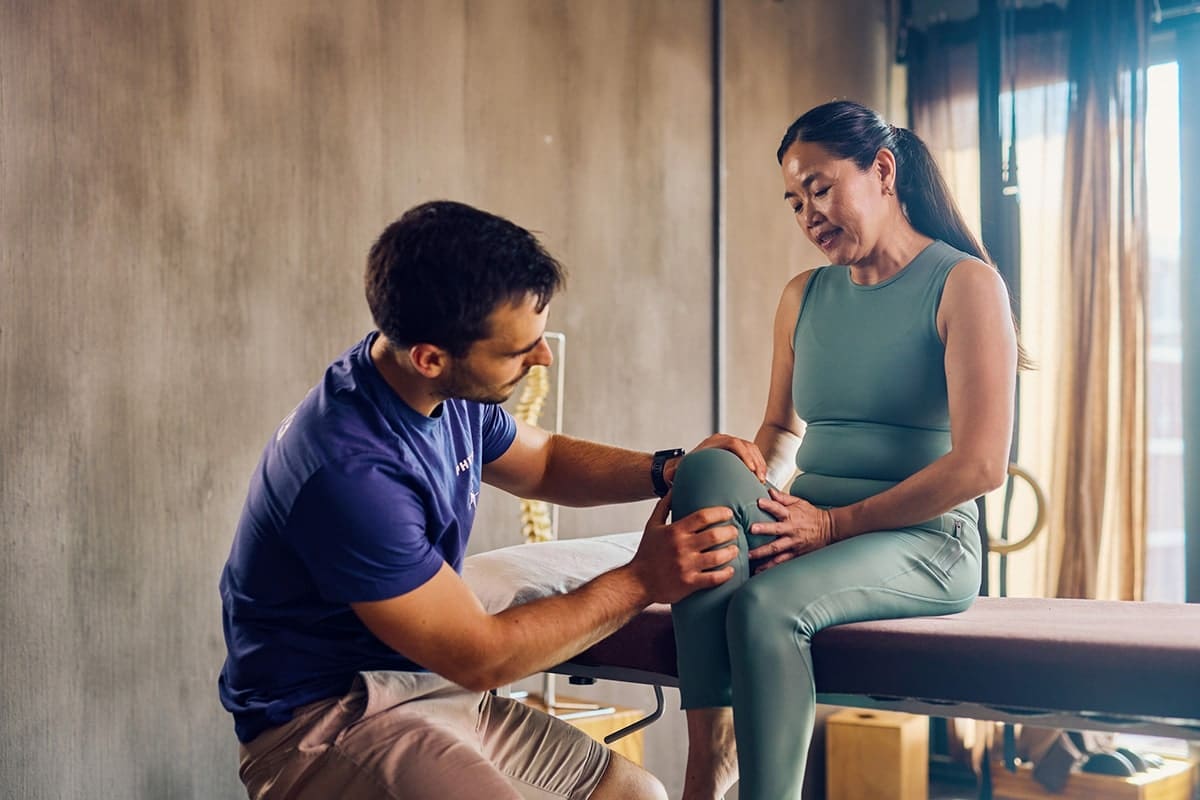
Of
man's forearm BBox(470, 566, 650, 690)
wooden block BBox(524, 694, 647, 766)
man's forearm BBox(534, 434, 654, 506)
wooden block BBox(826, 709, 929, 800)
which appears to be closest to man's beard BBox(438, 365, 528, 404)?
man's forearm BBox(470, 566, 650, 690)

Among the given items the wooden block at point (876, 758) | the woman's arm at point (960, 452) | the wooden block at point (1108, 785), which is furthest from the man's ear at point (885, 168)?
the wooden block at point (1108, 785)

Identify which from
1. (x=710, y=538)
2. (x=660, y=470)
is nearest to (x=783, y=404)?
(x=660, y=470)

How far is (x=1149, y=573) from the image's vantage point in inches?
141

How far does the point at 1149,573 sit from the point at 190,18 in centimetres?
308

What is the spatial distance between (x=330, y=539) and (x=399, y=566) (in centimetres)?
9

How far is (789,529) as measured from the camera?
1.67 metres

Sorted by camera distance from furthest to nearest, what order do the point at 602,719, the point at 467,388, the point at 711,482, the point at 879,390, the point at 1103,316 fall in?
the point at 1103,316
the point at 602,719
the point at 879,390
the point at 711,482
the point at 467,388

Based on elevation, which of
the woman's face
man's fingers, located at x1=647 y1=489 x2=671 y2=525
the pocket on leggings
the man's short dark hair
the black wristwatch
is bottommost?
the pocket on leggings

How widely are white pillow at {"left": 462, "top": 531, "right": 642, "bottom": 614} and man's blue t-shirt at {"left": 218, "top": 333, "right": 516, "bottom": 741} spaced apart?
0.75 feet

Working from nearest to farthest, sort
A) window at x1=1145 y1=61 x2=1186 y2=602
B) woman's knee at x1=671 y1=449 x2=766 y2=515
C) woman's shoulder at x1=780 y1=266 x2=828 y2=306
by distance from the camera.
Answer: woman's knee at x1=671 y1=449 x2=766 y2=515 < woman's shoulder at x1=780 y1=266 x2=828 y2=306 < window at x1=1145 y1=61 x2=1186 y2=602

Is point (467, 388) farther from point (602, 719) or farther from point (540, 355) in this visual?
point (602, 719)

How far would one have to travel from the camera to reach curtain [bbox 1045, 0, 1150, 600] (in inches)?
139

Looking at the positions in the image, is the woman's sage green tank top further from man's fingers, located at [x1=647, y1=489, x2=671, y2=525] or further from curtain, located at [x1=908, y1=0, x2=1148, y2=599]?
curtain, located at [x1=908, y1=0, x2=1148, y2=599]

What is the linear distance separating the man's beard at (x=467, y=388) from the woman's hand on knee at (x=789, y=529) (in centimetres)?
40
